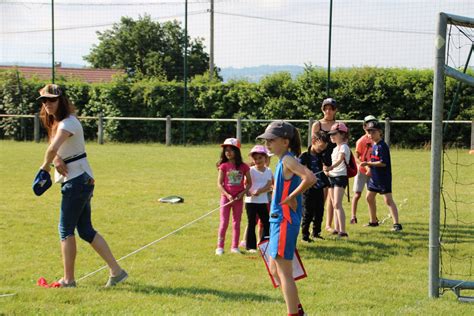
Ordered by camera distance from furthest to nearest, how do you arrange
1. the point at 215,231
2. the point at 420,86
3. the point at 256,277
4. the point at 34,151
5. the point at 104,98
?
the point at 104,98, the point at 420,86, the point at 34,151, the point at 215,231, the point at 256,277

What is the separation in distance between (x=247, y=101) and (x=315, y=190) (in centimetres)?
1764

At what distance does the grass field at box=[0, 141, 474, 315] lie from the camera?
566 centimetres

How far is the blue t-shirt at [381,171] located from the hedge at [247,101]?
542 inches

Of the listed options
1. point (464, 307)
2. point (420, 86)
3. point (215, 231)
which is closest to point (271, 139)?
point (464, 307)

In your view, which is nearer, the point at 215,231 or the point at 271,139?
the point at 271,139

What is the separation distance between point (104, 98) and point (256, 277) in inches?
874

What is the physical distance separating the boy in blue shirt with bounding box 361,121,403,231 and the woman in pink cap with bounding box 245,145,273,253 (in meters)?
2.19

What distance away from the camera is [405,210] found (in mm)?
10945

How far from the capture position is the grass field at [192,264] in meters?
A: 5.66

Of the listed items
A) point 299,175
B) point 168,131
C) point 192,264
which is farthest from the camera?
point 168,131

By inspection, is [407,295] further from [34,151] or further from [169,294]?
A: [34,151]

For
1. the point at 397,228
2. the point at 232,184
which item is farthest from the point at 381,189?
the point at 232,184

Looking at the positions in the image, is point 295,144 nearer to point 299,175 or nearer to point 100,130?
point 299,175

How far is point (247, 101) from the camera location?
25969mm
